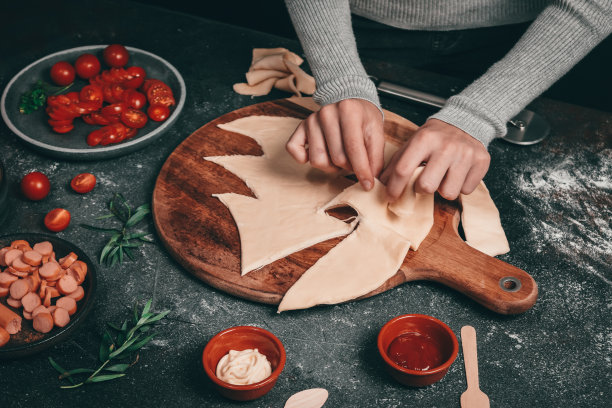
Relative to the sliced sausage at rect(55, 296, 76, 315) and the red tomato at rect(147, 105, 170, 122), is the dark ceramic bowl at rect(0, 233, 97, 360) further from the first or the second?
the red tomato at rect(147, 105, 170, 122)

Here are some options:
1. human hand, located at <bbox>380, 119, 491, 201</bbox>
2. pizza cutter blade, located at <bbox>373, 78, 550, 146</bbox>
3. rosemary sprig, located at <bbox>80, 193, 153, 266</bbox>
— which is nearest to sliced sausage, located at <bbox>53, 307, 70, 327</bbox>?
rosemary sprig, located at <bbox>80, 193, 153, 266</bbox>

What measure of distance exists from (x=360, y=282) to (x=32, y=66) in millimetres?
1609

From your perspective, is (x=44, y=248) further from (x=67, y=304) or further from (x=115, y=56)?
(x=115, y=56)

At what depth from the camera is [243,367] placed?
1.29 metres

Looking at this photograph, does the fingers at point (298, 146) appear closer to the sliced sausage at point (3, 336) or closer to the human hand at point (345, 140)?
the human hand at point (345, 140)

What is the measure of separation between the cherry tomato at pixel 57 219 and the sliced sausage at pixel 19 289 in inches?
12.1

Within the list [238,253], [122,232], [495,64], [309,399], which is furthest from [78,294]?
[495,64]

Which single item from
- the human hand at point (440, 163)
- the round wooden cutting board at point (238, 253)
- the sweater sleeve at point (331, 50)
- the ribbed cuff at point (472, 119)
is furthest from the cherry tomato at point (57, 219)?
the ribbed cuff at point (472, 119)

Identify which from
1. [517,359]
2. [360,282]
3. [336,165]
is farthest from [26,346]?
[517,359]

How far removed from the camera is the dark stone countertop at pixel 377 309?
53.7 inches

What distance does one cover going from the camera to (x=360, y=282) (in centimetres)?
152

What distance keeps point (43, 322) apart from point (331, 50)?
4.03 ft

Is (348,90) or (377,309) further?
(348,90)

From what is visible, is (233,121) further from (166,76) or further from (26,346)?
(26,346)
